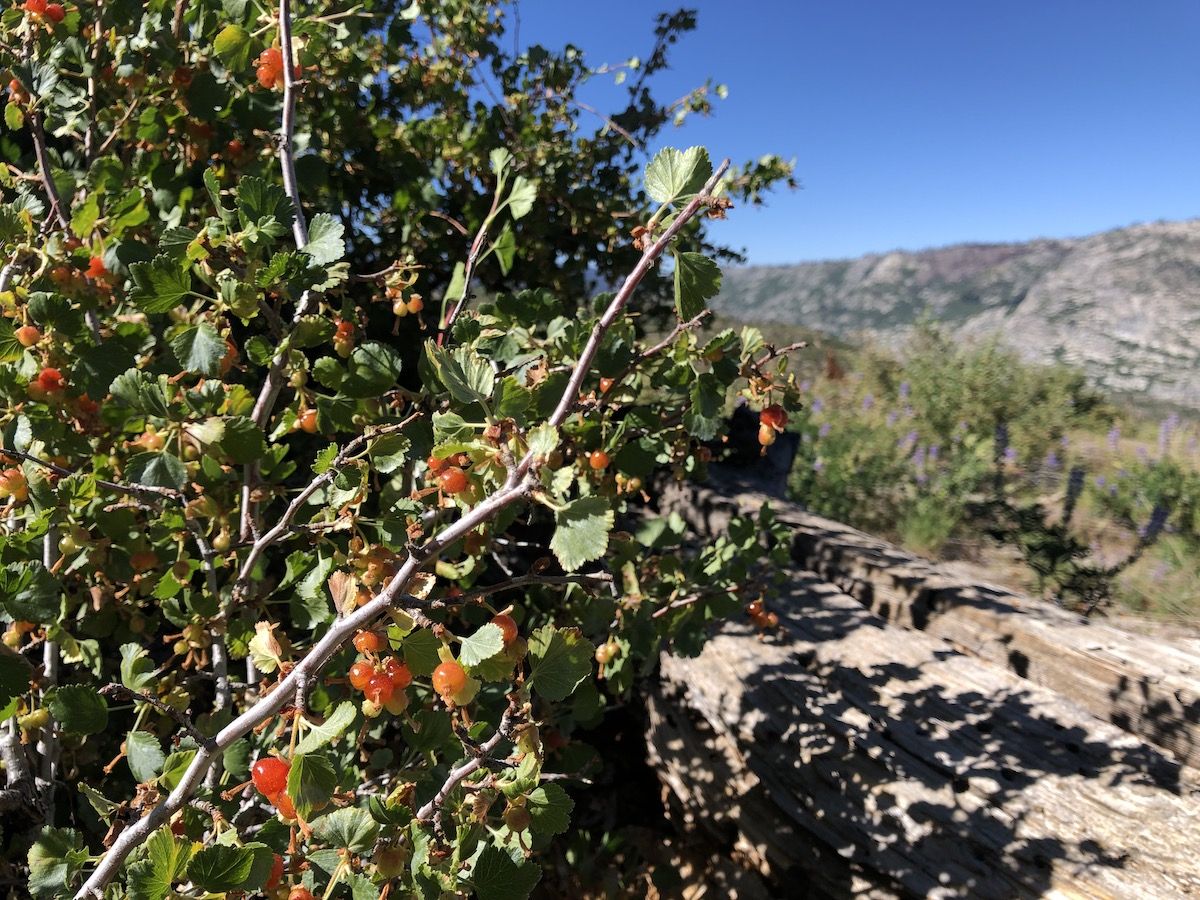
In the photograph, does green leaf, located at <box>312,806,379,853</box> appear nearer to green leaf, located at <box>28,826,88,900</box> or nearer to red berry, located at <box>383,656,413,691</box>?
red berry, located at <box>383,656,413,691</box>

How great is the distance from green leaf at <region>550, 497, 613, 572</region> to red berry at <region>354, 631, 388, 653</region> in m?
0.20

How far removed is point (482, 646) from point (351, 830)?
10.7 inches

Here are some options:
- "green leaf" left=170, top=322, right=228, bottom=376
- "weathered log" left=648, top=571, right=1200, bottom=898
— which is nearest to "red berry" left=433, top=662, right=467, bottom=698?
"green leaf" left=170, top=322, right=228, bottom=376

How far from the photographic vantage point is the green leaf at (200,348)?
2.97 ft

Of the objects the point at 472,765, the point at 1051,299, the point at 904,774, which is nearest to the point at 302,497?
the point at 472,765

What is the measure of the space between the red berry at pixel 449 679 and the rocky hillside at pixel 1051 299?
1032cm

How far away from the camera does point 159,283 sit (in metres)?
0.90

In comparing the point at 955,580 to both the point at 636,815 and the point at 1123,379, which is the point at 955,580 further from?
Answer: the point at 1123,379

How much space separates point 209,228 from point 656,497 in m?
2.73

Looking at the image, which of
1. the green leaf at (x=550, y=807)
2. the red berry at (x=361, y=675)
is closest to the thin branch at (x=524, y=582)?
the red berry at (x=361, y=675)

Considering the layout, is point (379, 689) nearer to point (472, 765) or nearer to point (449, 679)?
point (449, 679)

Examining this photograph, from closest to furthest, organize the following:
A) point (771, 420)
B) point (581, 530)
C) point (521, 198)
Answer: point (581, 530) → point (771, 420) → point (521, 198)

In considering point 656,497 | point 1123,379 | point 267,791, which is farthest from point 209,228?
point 1123,379

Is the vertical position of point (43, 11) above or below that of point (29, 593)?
above
